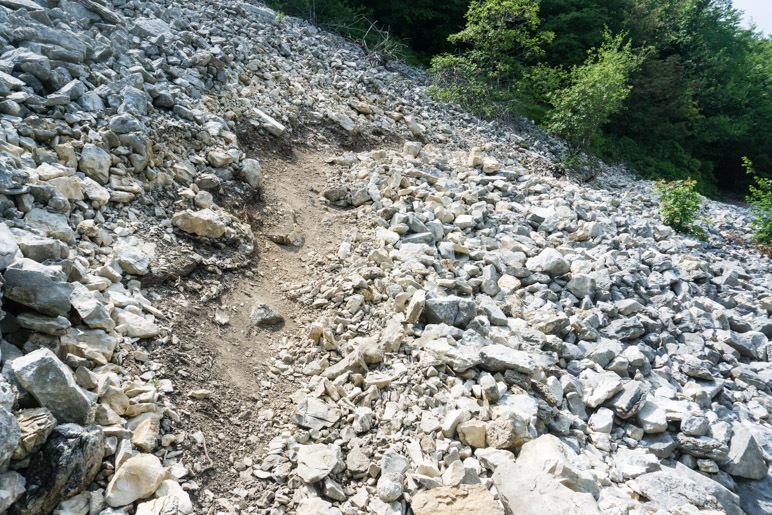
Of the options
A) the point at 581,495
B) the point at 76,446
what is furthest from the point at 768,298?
the point at 76,446

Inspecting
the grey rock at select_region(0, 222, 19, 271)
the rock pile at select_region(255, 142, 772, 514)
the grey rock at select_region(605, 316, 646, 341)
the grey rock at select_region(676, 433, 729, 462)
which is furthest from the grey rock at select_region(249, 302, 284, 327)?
the grey rock at select_region(676, 433, 729, 462)

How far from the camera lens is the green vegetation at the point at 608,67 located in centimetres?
1266

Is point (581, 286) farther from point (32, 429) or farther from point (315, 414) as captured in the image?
point (32, 429)

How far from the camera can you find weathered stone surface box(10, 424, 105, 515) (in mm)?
2240

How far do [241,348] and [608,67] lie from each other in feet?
41.1

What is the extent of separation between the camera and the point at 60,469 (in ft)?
7.57

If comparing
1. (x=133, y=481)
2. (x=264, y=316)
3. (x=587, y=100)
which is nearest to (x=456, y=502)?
(x=133, y=481)

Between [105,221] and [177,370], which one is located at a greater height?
[105,221]

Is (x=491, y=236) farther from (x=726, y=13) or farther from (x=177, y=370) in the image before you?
(x=726, y=13)

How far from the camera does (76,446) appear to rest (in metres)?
2.39

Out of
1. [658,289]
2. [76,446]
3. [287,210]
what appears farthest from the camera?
[287,210]

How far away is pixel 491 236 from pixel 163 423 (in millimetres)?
4331

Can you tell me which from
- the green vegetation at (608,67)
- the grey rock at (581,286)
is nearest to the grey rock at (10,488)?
the grey rock at (581,286)

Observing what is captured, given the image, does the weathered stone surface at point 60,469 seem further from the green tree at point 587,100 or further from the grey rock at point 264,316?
the green tree at point 587,100
